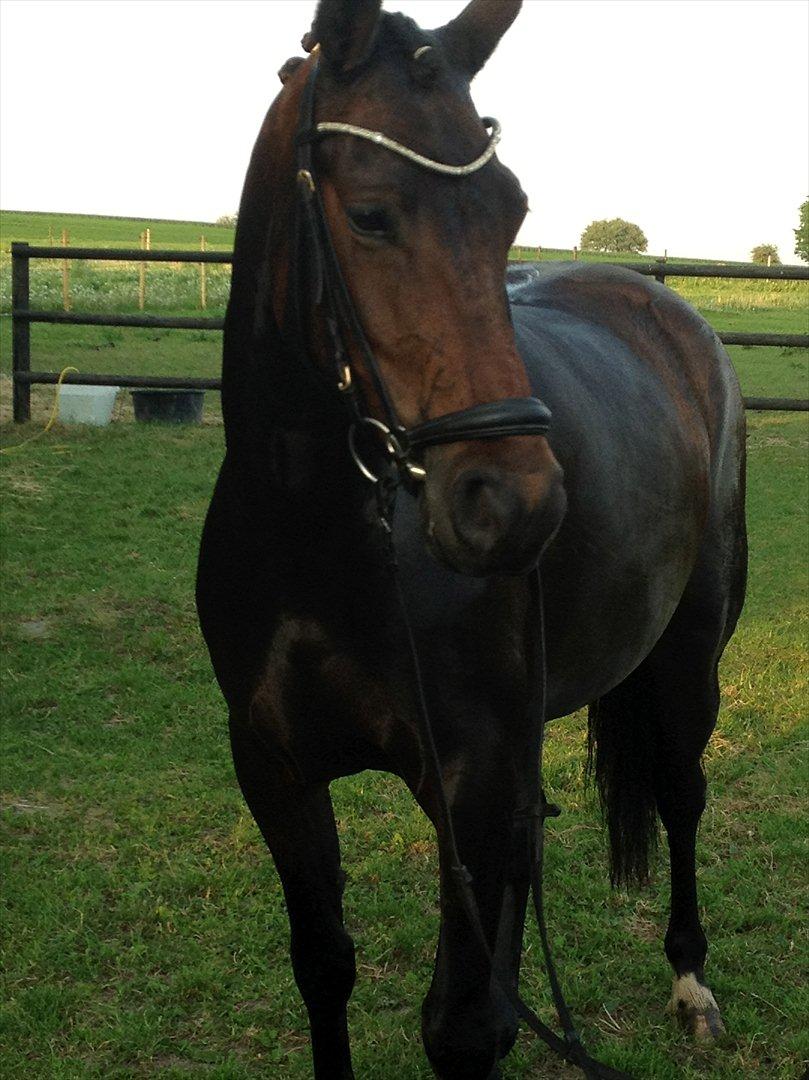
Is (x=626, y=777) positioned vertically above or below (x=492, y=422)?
below

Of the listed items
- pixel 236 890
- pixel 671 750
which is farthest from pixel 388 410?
pixel 236 890

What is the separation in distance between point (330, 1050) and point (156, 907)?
42.8 inches

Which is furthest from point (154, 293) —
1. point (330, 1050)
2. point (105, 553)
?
point (330, 1050)

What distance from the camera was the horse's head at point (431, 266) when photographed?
63.7 inches

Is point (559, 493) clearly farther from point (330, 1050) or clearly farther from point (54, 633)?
point (54, 633)

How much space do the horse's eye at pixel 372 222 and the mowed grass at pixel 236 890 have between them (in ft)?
6.74

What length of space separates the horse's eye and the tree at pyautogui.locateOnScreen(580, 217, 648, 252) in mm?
67937

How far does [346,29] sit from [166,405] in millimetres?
9236

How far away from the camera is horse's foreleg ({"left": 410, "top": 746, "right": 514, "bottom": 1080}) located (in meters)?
2.10

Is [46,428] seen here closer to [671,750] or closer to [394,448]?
[671,750]

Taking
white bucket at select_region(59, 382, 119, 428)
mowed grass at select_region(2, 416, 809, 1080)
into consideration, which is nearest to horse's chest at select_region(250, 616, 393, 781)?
mowed grass at select_region(2, 416, 809, 1080)

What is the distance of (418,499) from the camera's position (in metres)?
1.76

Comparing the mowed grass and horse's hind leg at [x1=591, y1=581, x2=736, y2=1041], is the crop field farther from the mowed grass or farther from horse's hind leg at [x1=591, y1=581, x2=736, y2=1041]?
horse's hind leg at [x1=591, y1=581, x2=736, y2=1041]

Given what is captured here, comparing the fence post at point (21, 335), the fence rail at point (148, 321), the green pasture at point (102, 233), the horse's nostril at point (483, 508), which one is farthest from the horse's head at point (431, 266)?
the green pasture at point (102, 233)
